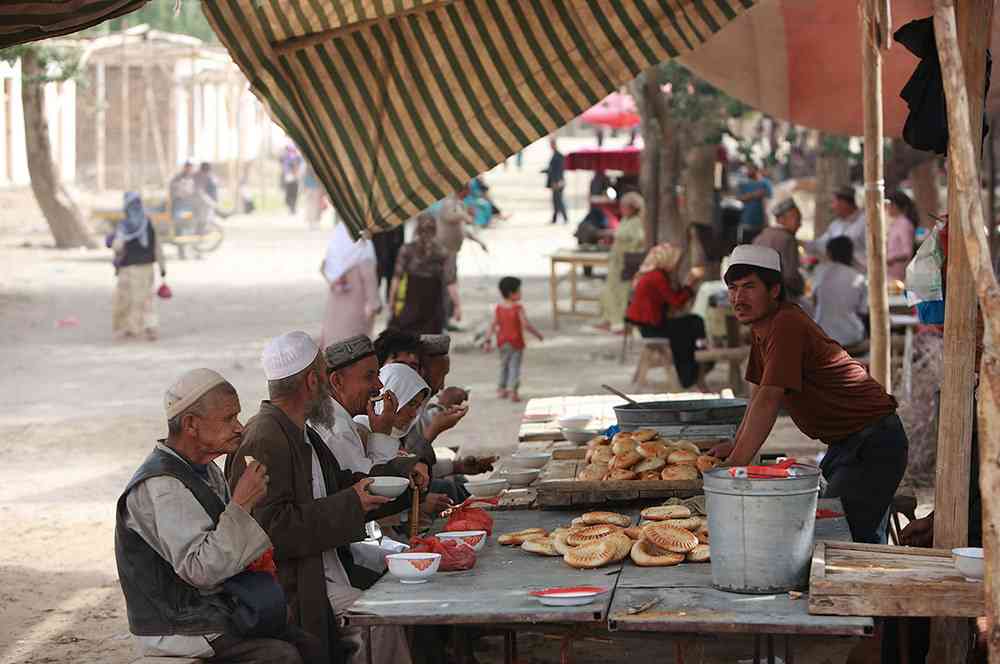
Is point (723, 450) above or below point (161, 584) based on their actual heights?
above

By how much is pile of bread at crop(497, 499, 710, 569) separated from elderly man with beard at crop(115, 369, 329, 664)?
81cm

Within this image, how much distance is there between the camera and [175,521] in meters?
3.83

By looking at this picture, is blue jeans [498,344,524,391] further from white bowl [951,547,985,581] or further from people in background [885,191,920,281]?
white bowl [951,547,985,581]

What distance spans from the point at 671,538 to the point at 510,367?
8.34 metres

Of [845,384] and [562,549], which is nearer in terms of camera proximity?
[562,549]

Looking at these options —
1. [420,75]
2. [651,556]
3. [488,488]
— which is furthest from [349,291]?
[651,556]

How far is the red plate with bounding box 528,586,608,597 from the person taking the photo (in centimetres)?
359

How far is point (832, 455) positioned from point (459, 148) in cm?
197

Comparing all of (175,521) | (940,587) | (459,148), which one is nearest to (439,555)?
(175,521)

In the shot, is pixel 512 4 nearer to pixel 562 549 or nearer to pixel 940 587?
pixel 562 549

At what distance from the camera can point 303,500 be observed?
4402 millimetres

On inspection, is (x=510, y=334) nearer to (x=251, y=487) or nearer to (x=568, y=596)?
(x=251, y=487)

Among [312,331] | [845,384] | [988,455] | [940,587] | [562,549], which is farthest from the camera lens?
[312,331]

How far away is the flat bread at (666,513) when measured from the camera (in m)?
4.41
